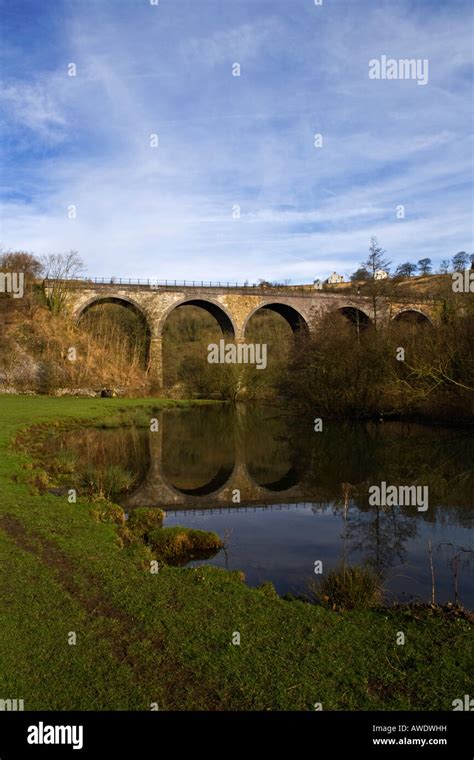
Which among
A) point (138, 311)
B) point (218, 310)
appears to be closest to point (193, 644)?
point (138, 311)

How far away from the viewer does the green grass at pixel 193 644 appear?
11.7 feet

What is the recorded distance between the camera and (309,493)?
38.0 feet

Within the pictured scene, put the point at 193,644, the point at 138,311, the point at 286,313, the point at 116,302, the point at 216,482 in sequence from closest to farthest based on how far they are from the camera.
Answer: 1. the point at 193,644
2. the point at 216,482
3. the point at 138,311
4. the point at 116,302
5. the point at 286,313

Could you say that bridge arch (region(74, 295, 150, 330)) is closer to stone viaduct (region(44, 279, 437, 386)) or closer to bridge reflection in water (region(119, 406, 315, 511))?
stone viaduct (region(44, 279, 437, 386))

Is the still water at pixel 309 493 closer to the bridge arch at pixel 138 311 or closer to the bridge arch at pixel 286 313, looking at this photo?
the bridge arch at pixel 138 311

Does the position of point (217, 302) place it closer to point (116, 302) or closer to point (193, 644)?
point (116, 302)

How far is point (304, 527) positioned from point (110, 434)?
12614 millimetres

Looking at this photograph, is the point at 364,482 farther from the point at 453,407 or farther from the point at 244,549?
the point at 453,407

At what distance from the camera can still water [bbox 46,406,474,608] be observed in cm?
703

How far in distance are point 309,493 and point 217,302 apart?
38.0 meters

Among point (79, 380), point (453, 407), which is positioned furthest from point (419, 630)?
point (79, 380)

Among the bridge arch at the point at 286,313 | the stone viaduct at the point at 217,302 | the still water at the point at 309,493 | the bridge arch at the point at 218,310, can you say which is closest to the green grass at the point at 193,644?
the still water at the point at 309,493

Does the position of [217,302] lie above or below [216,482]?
above

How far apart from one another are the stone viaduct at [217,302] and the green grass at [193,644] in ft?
122
